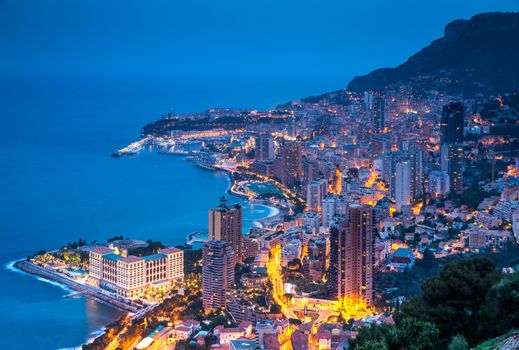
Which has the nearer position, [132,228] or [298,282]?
[298,282]

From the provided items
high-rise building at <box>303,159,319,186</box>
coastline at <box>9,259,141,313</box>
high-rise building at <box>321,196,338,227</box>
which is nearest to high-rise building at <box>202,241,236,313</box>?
coastline at <box>9,259,141,313</box>

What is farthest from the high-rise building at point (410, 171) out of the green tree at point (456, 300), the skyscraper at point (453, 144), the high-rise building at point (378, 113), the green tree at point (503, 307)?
the green tree at point (503, 307)

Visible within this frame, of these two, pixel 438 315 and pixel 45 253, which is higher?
pixel 438 315

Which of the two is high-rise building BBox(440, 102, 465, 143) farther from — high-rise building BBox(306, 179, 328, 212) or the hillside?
the hillside

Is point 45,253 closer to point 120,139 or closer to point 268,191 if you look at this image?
point 268,191

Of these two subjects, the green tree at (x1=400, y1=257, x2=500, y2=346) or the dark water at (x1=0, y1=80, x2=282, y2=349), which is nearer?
the green tree at (x1=400, y1=257, x2=500, y2=346)

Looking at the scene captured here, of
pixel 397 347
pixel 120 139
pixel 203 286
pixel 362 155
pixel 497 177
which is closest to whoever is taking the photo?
pixel 397 347

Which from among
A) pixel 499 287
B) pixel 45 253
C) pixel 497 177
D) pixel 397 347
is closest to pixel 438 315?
pixel 499 287
